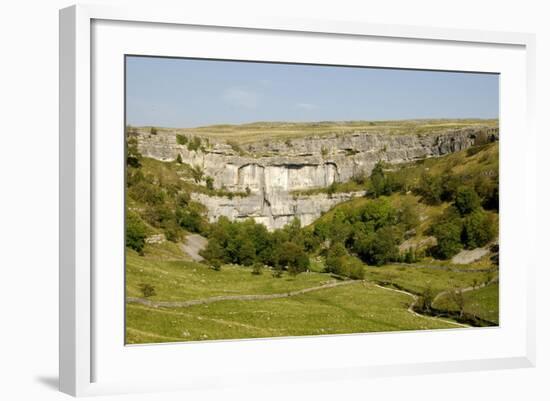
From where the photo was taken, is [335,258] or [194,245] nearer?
[194,245]

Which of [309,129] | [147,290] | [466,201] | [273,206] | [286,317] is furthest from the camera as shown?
[466,201]

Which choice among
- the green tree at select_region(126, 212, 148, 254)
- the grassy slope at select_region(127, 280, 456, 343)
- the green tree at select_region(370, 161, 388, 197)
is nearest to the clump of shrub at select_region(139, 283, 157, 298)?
the grassy slope at select_region(127, 280, 456, 343)

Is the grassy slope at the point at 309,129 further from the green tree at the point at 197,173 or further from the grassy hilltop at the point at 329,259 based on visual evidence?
the green tree at the point at 197,173

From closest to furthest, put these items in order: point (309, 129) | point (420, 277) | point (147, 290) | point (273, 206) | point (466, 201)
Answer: point (147, 290) → point (273, 206) → point (309, 129) → point (420, 277) → point (466, 201)

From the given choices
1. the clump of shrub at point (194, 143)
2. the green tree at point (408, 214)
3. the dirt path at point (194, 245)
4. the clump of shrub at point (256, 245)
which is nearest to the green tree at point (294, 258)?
the clump of shrub at point (256, 245)

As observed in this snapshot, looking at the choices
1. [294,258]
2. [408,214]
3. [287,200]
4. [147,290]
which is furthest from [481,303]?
[147,290]

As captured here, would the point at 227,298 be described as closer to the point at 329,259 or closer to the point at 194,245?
the point at 194,245
